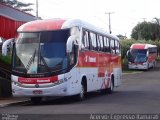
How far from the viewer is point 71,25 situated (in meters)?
20.4

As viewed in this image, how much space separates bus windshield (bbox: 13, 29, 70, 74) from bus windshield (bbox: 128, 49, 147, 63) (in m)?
46.8

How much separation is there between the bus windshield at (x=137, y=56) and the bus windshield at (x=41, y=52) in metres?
46.8

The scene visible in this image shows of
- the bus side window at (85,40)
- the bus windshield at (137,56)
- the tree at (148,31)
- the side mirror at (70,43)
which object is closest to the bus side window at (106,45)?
the bus side window at (85,40)

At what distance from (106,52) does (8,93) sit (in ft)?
18.9

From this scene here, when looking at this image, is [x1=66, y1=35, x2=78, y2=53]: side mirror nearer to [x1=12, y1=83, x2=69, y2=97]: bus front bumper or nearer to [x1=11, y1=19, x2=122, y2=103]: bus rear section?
[x1=11, y1=19, x2=122, y2=103]: bus rear section

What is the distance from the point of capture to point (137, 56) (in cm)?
6650

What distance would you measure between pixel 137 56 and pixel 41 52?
156 feet

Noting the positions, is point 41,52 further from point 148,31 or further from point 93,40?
point 148,31

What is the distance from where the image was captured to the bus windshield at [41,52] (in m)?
19.6

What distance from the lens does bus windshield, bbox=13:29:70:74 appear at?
1958cm

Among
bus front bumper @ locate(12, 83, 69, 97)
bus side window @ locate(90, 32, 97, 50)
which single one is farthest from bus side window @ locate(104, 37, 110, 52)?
bus front bumper @ locate(12, 83, 69, 97)

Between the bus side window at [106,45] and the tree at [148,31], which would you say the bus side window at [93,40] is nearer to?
the bus side window at [106,45]

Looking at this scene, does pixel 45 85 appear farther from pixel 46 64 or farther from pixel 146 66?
pixel 146 66

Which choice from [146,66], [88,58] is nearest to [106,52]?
[88,58]
